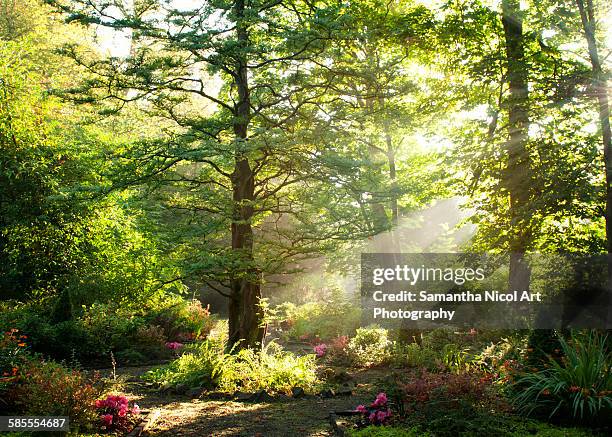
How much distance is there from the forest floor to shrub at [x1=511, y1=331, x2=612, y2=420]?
1994 millimetres

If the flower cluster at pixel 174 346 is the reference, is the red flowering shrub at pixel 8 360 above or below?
above

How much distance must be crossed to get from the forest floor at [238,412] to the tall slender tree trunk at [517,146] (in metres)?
4.34

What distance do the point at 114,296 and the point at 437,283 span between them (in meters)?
10.3

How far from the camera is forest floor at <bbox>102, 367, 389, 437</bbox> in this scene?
645cm

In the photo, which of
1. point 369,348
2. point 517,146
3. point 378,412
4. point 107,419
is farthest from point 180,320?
point 517,146

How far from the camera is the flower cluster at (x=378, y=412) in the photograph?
618 cm

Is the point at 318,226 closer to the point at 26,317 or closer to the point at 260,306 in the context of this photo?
the point at 260,306

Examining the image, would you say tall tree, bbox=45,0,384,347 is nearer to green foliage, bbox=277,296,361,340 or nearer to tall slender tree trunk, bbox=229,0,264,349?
tall slender tree trunk, bbox=229,0,264,349

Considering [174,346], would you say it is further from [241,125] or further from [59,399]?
[59,399]

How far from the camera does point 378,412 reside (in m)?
6.23

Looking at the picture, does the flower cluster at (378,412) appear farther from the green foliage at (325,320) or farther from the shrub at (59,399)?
the green foliage at (325,320)

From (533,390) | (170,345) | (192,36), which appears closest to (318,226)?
(192,36)

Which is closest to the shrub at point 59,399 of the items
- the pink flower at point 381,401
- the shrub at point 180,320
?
the pink flower at point 381,401

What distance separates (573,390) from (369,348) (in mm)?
7124
